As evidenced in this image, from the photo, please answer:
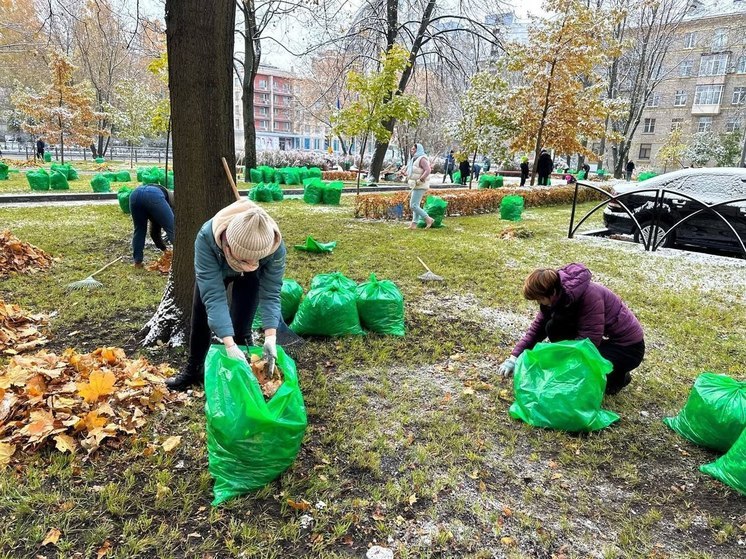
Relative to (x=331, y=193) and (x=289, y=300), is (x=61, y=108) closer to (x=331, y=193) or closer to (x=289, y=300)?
(x=331, y=193)

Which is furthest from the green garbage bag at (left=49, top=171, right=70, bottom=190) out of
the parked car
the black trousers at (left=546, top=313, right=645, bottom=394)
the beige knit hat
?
the black trousers at (left=546, top=313, right=645, bottom=394)

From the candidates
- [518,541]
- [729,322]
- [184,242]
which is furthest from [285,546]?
[729,322]

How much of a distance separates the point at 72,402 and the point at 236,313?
2.98ft

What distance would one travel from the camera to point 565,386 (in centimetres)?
264

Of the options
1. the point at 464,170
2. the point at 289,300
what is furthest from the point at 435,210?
the point at 464,170

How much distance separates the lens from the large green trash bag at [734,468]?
221 cm

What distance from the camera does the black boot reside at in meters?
2.92

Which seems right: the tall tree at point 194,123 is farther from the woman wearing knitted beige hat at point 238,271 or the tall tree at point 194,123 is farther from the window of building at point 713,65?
the window of building at point 713,65

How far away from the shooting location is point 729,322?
4.75 m

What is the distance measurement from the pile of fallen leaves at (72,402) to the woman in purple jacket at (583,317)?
2.24 meters

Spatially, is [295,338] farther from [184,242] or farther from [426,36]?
[426,36]

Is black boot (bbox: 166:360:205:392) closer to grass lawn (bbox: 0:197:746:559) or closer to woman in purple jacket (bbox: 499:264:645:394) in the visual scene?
grass lawn (bbox: 0:197:746:559)

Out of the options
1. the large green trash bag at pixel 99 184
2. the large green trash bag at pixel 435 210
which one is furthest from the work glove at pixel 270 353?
the large green trash bag at pixel 99 184

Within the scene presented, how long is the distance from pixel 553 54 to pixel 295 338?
569 inches
